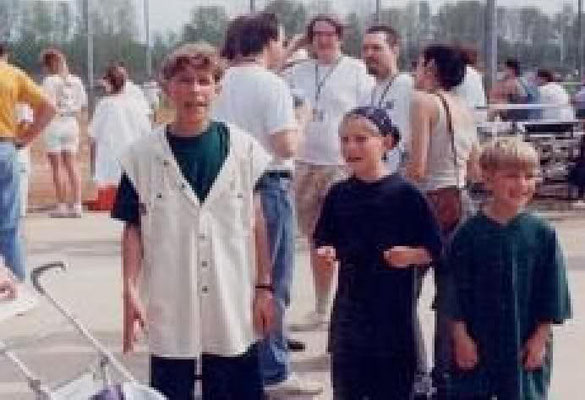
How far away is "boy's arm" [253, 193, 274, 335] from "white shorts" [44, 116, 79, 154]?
910 centimetres

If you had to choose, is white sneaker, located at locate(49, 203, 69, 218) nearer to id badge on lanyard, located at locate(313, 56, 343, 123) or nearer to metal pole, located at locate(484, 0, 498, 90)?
metal pole, located at locate(484, 0, 498, 90)

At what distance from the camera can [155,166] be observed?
4.10 m

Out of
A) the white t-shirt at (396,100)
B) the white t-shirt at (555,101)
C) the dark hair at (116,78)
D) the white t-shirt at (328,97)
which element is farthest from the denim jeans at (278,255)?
the white t-shirt at (555,101)

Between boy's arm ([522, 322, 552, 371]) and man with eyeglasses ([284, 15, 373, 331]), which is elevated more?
man with eyeglasses ([284, 15, 373, 331])

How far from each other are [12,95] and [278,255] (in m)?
2.25

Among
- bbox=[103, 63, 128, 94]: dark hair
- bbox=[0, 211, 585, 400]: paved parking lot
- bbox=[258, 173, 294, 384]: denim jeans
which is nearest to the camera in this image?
bbox=[258, 173, 294, 384]: denim jeans

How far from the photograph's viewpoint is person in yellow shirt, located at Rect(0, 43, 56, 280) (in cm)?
704

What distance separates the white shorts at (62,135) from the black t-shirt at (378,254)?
9014 millimetres

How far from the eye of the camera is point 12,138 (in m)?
7.15

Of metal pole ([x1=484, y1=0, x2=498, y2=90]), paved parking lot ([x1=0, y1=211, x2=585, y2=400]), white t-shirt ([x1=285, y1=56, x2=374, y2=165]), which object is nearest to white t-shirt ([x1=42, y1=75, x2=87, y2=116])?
paved parking lot ([x1=0, y1=211, x2=585, y2=400])

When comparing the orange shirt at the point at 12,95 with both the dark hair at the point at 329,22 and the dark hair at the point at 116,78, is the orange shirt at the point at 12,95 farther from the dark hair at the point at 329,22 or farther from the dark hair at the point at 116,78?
the dark hair at the point at 116,78

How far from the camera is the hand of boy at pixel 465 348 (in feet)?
13.7

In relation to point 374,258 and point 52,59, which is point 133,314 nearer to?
point 374,258

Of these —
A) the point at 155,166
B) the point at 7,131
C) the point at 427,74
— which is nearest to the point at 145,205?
the point at 155,166
